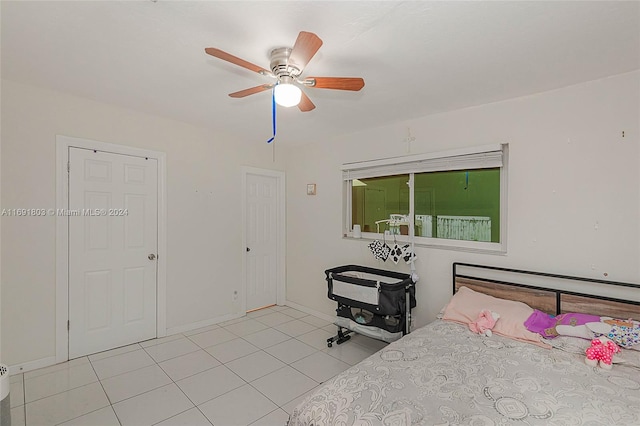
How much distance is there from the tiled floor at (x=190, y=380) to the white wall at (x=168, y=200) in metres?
0.43

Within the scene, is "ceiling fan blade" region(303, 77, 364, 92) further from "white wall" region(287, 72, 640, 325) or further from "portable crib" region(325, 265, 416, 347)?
"portable crib" region(325, 265, 416, 347)

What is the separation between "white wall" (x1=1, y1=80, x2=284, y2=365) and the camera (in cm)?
252

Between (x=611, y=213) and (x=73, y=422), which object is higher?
(x=611, y=213)

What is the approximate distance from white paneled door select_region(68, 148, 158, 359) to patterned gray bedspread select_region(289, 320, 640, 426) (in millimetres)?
2561

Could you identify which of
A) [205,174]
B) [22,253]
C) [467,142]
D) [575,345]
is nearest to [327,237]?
[205,174]

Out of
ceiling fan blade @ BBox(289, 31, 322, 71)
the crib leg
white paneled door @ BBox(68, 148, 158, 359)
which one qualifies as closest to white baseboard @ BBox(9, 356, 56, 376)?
white paneled door @ BBox(68, 148, 158, 359)

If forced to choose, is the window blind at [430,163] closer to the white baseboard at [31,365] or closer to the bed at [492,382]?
the bed at [492,382]

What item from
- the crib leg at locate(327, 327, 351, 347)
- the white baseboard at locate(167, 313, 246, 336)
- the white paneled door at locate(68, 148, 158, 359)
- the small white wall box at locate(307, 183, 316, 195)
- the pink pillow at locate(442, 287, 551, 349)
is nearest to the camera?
the pink pillow at locate(442, 287, 551, 349)

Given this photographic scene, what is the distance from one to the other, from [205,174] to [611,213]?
3.92m

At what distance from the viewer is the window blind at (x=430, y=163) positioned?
268 cm

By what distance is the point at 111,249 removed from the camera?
3064 millimetres

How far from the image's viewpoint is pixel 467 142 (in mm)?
2840

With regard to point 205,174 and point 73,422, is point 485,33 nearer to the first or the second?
point 205,174

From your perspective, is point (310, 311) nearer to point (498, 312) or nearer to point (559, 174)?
point (498, 312)
